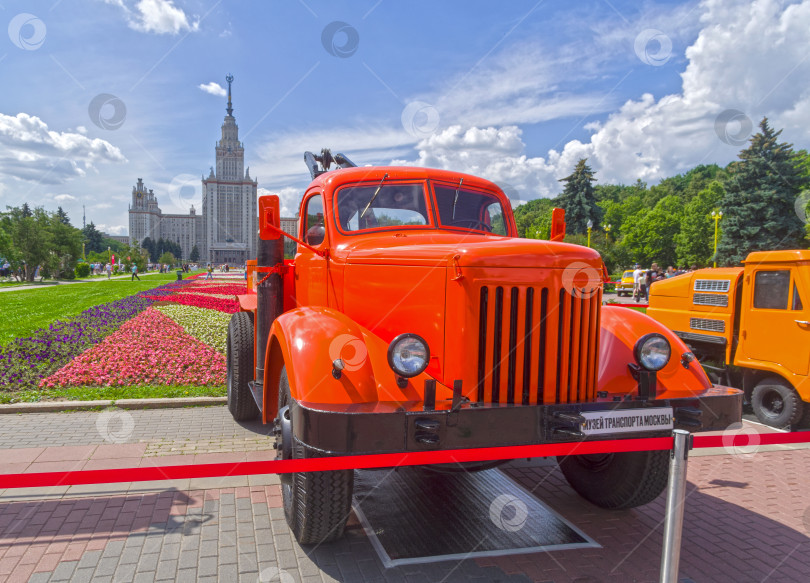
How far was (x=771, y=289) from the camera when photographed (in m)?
6.76

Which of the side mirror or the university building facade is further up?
the university building facade

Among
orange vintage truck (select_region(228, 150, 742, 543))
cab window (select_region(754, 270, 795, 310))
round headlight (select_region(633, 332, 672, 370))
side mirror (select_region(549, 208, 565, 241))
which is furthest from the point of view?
cab window (select_region(754, 270, 795, 310))

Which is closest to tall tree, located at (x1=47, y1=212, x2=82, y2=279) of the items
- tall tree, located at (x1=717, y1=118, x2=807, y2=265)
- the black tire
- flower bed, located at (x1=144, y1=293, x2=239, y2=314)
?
flower bed, located at (x1=144, y1=293, x2=239, y2=314)

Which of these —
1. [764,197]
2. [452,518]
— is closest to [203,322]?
[452,518]

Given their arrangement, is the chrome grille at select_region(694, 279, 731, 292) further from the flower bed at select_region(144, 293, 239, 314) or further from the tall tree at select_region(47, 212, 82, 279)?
the tall tree at select_region(47, 212, 82, 279)

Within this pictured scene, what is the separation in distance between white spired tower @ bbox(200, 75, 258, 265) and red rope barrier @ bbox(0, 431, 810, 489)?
87282 millimetres

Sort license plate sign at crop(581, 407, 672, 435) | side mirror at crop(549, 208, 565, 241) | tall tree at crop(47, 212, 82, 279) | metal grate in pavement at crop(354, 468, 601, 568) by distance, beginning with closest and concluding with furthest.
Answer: license plate sign at crop(581, 407, 672, 435), metal grate in pavement at crop(354, 468, 601, 568), side mirror at crop(549, 208, 565, 241), tall tree at crop(47, 212, 82, 279)

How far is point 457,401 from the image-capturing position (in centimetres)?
296

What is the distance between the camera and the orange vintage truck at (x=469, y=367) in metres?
3.00

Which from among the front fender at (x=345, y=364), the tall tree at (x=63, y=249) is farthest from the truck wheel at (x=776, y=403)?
the tall tree at (x=63, y=249)

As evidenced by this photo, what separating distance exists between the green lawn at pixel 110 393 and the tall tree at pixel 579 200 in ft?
144

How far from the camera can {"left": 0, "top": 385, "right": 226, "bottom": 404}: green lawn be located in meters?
6.76

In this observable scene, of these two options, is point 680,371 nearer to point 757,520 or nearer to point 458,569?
point 757,520

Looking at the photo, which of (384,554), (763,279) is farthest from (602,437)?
(763,279)
